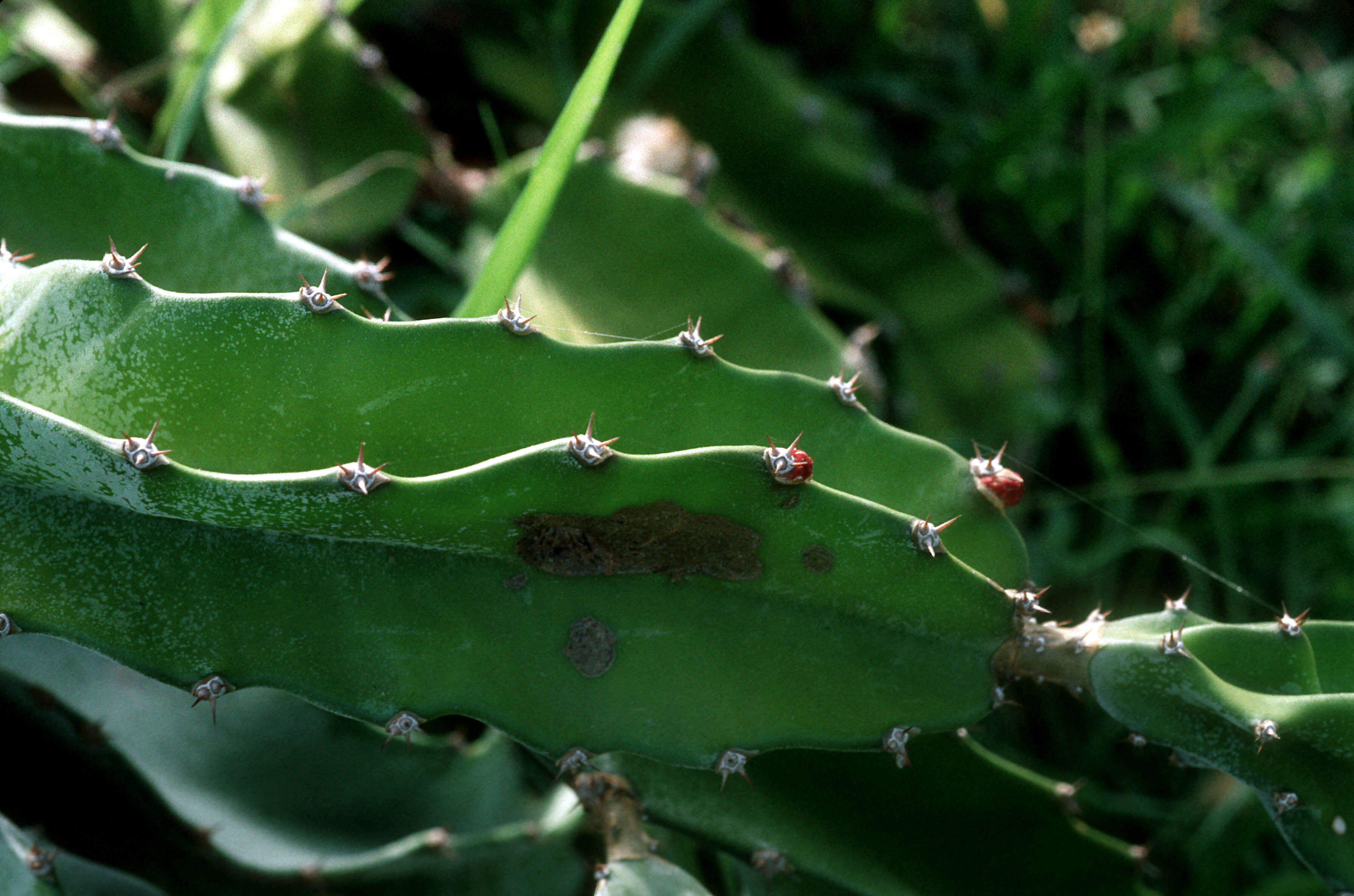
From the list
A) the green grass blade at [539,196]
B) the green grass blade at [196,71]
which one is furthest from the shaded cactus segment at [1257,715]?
the green grass blade at [196,71]

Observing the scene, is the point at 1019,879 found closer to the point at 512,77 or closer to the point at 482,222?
the point at 482,222

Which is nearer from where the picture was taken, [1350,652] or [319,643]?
[319,643]

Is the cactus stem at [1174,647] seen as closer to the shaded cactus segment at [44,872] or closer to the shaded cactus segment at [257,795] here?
the shaded cactus segment at [257,795]

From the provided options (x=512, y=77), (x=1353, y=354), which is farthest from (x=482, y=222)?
(x=1353, y=354)

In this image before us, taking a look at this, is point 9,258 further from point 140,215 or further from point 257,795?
point 257,795

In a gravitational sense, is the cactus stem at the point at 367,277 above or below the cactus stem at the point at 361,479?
above

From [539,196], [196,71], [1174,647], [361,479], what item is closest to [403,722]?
[361,479]
